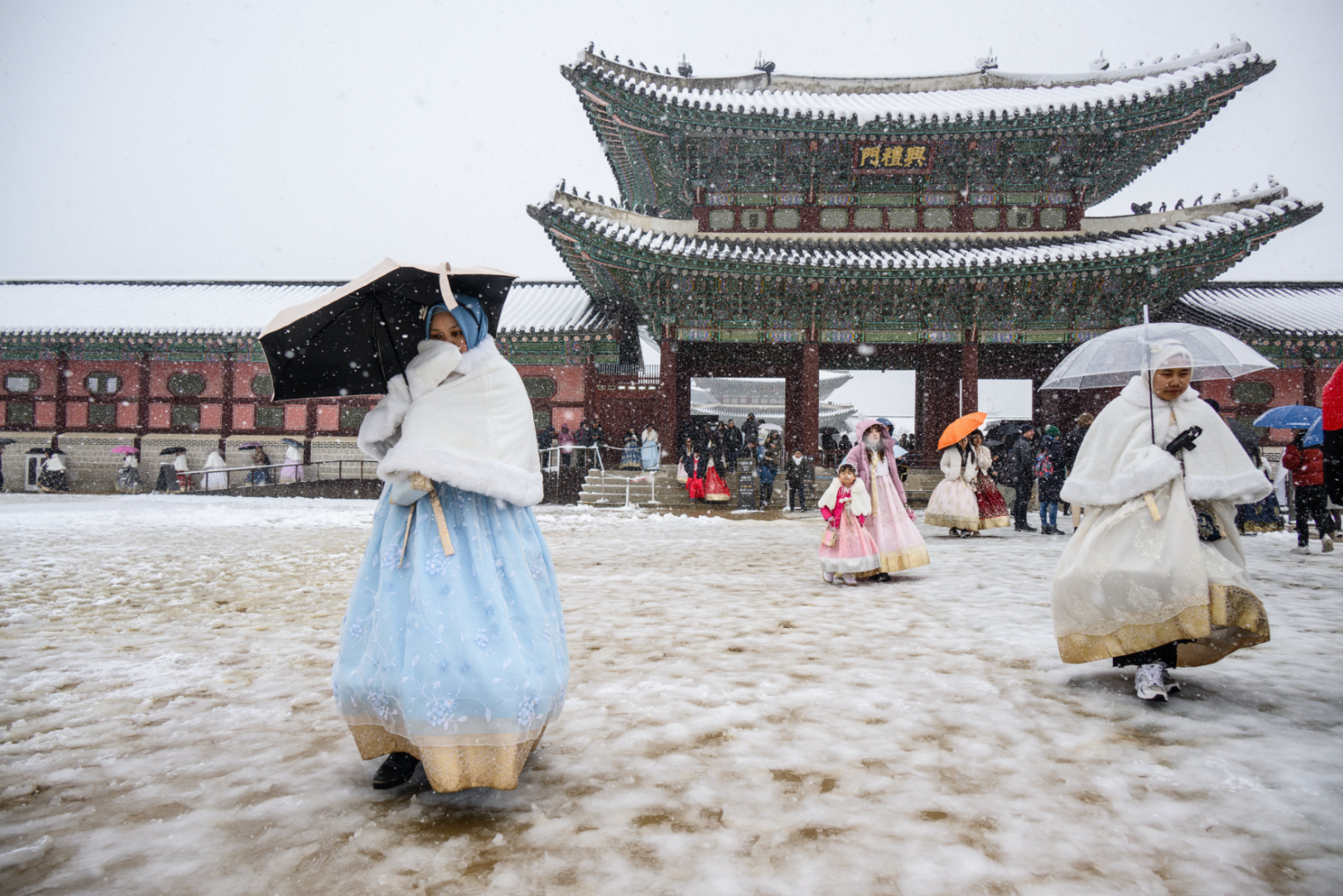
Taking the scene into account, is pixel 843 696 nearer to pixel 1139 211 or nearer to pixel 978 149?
pixel 978 149

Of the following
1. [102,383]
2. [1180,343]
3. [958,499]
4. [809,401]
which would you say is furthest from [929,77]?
[102,383]

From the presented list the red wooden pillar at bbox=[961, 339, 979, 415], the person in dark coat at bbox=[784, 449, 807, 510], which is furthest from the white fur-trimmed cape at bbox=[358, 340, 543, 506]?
the red wooden pillar at bbox=[961, 339, 979, 415]

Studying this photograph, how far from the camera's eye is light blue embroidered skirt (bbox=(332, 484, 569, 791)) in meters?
2.11

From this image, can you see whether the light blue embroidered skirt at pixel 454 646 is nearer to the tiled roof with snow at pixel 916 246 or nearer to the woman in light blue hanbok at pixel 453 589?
the woman in light blue hanbok at pixel 453 589

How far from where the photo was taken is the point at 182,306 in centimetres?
2009

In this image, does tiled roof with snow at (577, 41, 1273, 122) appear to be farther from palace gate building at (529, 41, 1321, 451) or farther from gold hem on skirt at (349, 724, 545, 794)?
gold hem on skirt at (349, 724, 545, 794)

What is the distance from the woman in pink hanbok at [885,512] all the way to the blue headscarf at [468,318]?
4.44 m

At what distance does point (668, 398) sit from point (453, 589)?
12.9 meters

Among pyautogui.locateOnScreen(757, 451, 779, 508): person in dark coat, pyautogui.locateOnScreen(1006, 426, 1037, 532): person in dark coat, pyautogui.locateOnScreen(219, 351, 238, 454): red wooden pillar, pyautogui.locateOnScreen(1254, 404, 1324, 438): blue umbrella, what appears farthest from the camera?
pyautogui.locateOnScreen(219, 351, 238, 454): red wooden pillar

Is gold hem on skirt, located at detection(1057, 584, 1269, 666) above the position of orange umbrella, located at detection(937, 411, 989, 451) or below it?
below

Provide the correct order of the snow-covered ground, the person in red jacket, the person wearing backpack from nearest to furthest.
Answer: the snow-covered ground → the person in red jacket → the person wearing backpack

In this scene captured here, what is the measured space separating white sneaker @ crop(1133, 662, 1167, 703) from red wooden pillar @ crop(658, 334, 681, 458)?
12.1 meters

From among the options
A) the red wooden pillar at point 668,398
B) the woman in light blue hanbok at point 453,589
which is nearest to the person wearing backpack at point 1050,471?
the red wooden pillar at point 668,398

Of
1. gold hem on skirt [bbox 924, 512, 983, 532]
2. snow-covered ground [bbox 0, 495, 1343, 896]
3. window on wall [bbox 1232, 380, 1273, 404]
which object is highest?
window on wall [bbox 1232, 380, 1273, 404]
